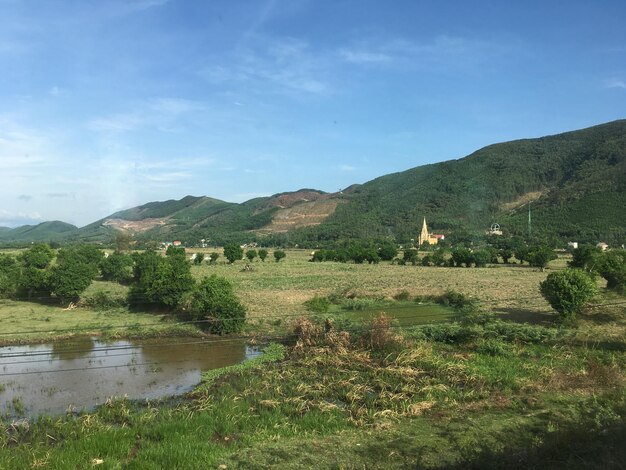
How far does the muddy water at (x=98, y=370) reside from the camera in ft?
56.6

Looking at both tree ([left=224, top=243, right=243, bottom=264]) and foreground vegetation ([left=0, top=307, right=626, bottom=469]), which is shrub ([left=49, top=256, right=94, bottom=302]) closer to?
foreground vegetation ([left=0, top=307, right=626, bottom=469])

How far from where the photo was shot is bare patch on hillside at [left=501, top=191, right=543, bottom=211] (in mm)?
139250

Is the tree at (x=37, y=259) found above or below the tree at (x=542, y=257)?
above

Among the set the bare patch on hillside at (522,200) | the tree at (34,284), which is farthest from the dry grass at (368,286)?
the bare patch on hillside at (522,200)

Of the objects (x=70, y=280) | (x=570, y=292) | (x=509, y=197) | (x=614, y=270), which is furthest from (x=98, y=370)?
(x=509, y=197)

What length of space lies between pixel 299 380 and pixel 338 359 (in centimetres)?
277

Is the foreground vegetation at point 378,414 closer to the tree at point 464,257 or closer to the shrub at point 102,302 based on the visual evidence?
the shrub at point 102,302

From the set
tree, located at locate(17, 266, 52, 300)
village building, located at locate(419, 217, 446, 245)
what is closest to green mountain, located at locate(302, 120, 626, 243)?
village building, located at locate(419, 217, 446, 245)

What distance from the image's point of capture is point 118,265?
52875 millimetres

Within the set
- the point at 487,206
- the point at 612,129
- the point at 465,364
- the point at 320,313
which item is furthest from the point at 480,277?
the point at 612,129

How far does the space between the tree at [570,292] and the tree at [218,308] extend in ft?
59.6

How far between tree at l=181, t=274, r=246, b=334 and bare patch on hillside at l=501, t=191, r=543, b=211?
126 metres

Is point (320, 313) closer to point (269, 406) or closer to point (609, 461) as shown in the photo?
point (269, 406)

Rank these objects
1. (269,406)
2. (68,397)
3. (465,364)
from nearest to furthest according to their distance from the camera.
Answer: (269,406) < (68,397) < (465,364)
